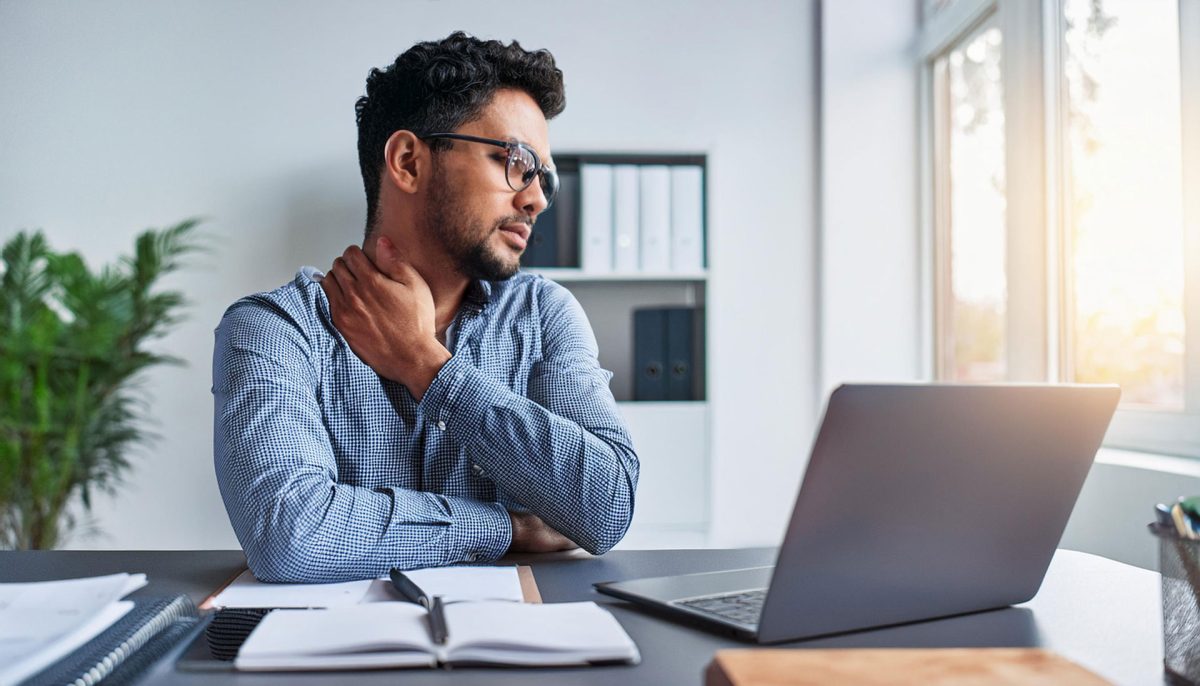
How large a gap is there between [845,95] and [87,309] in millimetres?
2425

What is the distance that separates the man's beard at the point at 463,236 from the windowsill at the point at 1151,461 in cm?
103

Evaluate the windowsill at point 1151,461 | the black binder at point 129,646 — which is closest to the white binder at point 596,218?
the windowsill at point 1151,461

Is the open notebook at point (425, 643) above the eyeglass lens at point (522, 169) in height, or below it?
below

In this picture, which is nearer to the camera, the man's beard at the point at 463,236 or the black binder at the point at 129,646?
the black binder at the point at 129,646

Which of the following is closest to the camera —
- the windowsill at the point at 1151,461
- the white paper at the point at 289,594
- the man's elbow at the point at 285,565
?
the white paper at the point at 289,594

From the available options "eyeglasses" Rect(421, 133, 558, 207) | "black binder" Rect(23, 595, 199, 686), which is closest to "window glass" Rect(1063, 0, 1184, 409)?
"eyeglasses" Rect(421, 133, 558, 207)

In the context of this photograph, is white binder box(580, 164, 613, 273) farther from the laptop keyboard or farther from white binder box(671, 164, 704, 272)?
the laptop keyboard

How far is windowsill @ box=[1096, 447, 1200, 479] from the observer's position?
157cm

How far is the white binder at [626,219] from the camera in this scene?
2.89 metres

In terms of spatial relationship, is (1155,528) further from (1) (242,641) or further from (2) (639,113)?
(2) (639,113)

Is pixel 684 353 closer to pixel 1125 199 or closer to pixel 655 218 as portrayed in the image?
pixel 655 218

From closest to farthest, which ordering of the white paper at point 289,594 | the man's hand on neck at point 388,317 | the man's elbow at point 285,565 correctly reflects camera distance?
the white paper at point 289,594 → the man's elbow at point 285,565 → the man's hand on neck at point 388,317

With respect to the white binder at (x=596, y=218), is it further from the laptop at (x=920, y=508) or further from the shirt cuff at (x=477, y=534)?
the laptop at (x=920, y=508)

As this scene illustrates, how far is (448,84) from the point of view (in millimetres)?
1630
